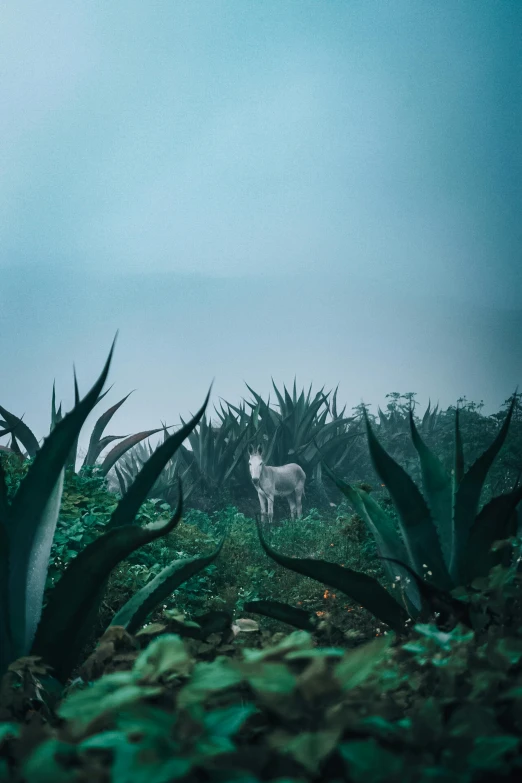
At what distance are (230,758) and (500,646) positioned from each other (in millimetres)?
384

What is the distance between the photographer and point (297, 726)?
1.90 feet

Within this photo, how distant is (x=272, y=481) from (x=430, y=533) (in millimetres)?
6981

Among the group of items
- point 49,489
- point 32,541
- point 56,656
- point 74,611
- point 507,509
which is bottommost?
point 56,656

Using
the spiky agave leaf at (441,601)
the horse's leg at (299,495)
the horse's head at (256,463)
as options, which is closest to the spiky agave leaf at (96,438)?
the horse's head at (256,463)

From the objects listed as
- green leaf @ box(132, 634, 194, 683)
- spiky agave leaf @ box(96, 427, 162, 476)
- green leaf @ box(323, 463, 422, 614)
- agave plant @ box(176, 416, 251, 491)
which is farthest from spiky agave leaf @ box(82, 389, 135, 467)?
green leaf @ box(132, 634, 194, 683)

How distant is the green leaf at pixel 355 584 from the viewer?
1.77 metres

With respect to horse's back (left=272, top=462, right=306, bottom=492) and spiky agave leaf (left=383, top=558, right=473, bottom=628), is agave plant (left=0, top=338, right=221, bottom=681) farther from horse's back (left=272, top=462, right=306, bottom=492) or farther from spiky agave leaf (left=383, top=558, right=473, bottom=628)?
horse's back (left=272, top=462, right=306, bottom=492)

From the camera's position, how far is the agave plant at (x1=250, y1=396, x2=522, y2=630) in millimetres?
1795

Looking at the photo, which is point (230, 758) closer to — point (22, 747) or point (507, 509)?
point (22, 747)

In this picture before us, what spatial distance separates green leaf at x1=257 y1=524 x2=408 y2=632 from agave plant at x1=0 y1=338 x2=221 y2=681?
34cm

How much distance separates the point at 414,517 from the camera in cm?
193

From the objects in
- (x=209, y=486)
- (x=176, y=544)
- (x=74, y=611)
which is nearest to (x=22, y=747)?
(x=74, y=611)

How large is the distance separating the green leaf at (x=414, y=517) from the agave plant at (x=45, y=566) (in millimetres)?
633

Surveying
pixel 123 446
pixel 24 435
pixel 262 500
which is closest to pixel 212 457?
pixel 262 500
